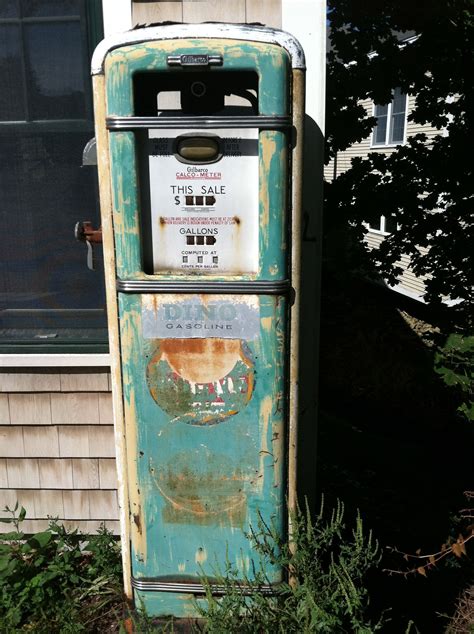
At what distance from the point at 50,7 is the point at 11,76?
0.36m

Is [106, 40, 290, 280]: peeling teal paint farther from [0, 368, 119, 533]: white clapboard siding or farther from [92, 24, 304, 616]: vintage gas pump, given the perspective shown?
[0, 368, 119, 533]: white clapboard siding

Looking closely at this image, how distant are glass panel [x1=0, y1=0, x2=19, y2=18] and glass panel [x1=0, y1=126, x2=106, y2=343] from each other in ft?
1.67

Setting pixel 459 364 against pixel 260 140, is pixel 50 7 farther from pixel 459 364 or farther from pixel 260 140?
pixel 459 364

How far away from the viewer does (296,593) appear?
2.28m

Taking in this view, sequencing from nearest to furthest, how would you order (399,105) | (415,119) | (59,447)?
(59,447)
(415,119)
(399,105)

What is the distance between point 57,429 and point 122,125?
1.81 meters

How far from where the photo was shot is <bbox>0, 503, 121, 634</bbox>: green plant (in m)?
2.98

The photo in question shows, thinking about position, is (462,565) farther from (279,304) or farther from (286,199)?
(286,199)

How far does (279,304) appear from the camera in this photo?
7.63 feet

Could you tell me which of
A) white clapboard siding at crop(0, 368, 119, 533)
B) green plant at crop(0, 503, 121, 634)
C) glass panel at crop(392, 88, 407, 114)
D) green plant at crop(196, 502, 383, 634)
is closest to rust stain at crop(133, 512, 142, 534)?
green plant at crop(196, 502, 383, 634)

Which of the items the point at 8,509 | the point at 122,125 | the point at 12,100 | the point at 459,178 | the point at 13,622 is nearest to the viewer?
the point at 122,125

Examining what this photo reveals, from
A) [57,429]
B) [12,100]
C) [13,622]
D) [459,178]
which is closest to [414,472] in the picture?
[459,178]

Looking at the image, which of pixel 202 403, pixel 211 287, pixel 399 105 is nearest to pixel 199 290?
pixel 211 287

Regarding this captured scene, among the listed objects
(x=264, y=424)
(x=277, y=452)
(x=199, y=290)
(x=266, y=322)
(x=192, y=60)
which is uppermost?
(x=192, y=60)
